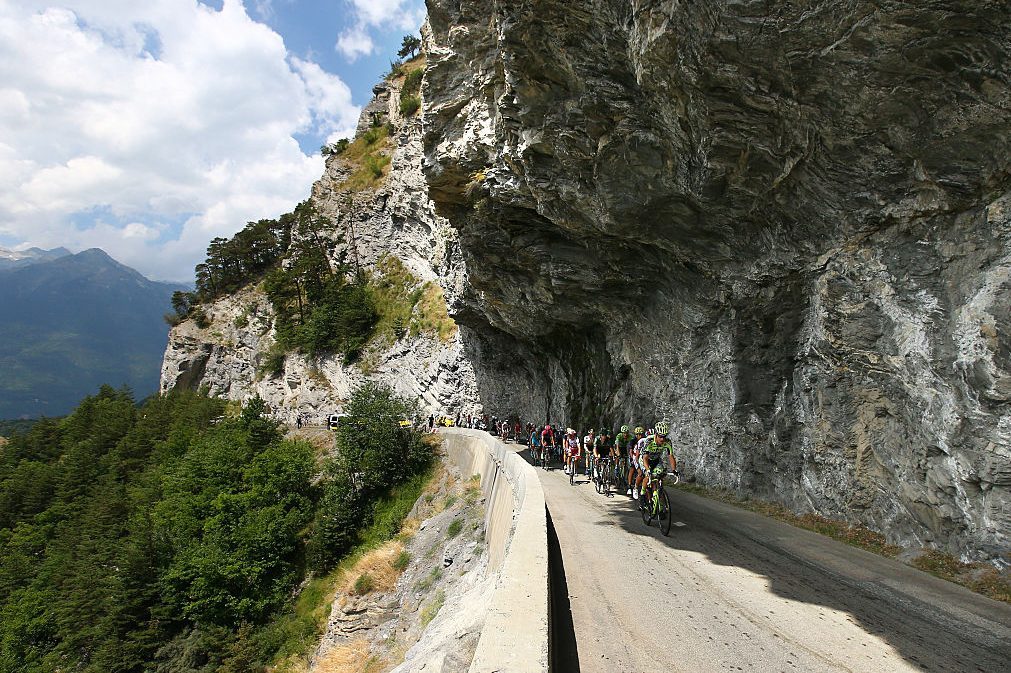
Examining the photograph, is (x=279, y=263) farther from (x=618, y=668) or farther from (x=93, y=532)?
(x=618, y=668)

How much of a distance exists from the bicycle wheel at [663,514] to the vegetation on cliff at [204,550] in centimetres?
1630

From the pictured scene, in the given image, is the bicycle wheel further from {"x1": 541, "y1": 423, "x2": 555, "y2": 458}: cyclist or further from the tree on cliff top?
the tree on cliff top

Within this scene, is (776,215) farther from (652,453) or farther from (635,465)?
(635,465)

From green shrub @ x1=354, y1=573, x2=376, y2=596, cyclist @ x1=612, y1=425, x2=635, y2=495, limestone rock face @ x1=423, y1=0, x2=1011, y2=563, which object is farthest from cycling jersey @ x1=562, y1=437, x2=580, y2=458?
green shrub @ x1=354, y1=573, x2=376, y2=596

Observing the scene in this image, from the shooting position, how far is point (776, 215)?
1026 centimetres

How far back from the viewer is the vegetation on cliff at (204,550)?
22.5 metres

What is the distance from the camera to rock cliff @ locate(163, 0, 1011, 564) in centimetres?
655

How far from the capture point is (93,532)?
31312 mm

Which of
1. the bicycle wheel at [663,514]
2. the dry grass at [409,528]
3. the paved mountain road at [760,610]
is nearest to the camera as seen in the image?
the paved mountain road at [760,610]

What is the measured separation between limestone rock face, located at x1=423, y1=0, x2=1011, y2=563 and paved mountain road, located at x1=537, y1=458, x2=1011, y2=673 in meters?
1.60

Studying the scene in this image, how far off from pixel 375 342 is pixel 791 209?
37.0 metres

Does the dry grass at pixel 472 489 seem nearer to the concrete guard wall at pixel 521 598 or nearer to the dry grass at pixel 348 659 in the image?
the dry grass at pixel 348 659

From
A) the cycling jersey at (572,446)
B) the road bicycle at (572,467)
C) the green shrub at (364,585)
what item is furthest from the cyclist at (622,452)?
the green shrub at (364,585)

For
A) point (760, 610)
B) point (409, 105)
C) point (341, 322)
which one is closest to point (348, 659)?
point (760, 610)
